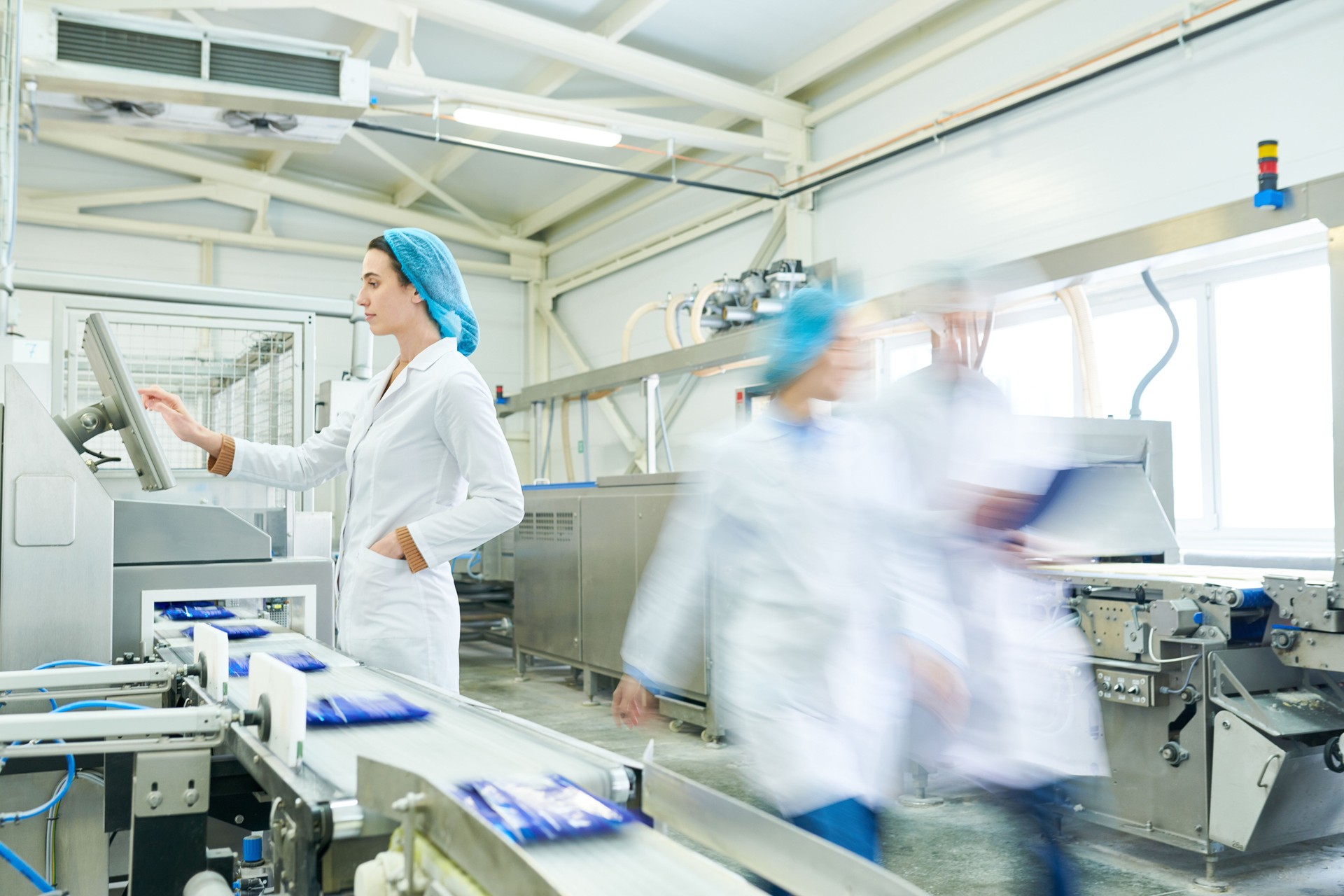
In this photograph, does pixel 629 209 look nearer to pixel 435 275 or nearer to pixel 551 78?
pixel 551 78

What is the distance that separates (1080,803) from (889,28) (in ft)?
12.9

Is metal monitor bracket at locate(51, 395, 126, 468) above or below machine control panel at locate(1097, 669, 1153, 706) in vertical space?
above

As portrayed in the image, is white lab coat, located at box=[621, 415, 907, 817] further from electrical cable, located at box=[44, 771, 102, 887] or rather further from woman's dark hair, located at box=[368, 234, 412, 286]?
electrical cable, located at box=[44, 771, 102, 887]

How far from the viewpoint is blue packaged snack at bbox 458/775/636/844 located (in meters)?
0.73

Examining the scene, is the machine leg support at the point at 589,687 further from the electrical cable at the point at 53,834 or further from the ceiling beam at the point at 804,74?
the ceiling beam at the point at 804,74

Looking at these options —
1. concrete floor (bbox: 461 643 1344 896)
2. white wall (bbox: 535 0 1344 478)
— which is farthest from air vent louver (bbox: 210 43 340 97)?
concrete floor (bbox: 461 643 1344 896)

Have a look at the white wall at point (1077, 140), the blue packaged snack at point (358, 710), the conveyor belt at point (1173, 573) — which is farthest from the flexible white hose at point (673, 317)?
the blue packaged snack at point (358, 710)

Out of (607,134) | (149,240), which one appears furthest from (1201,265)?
(149,240)

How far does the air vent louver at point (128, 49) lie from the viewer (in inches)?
142

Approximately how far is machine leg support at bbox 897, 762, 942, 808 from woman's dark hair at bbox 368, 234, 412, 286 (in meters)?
2.22

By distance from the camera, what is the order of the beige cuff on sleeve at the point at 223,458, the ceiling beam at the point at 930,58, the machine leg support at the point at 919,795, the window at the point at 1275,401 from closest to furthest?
the beige cuff on sleeve at the point at 223,458, the machine leg support at the point at 919,795, the window at the point at 1275,401, the ceiling beam at the point at 930,58

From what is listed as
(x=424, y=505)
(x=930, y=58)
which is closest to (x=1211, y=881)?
(x=424, y=505)

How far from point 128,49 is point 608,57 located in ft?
8.14

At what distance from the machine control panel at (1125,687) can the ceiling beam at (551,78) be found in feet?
12.7
